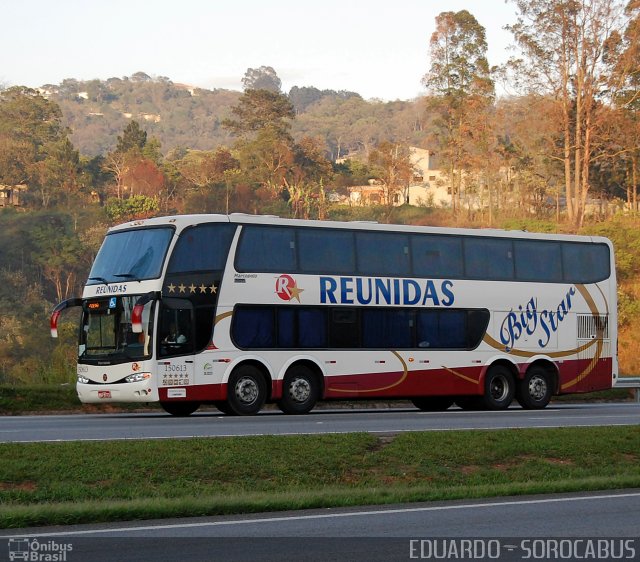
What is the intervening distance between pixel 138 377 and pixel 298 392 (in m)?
3.42

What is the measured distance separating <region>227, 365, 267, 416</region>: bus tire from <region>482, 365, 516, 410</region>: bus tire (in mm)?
5776

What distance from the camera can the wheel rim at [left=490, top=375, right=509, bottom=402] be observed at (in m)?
28.6

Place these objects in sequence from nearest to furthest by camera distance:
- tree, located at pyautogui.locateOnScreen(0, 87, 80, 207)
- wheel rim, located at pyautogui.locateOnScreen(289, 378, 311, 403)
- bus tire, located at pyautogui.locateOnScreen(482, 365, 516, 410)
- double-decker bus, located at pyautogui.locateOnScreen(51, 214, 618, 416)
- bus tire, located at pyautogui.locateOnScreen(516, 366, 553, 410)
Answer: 1. double-decker bus, located at pyautogui.locateOnScreen(51, 214, 618, 416)
2. wheel rim, located at pyautogui.locateOnScreen(289, 378, 311, 403)
3. bus tire, located at pyautogui.locateOnScreen(482, 365, 516, 410)
4. bus tire, located at pyautogui.locateOnScreen(516, 366, 553, 410)
5. tree, located at pyautogui.locateOnScreen(0, 87, 80, 207)

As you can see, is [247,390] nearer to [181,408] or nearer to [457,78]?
[181,408]

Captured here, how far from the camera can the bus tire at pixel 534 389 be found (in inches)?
1133

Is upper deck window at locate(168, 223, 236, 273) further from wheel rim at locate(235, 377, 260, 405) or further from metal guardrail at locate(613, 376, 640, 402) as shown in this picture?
metal guardrail at locate(613, 376, 640, 402)

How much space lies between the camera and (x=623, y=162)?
82812 mm

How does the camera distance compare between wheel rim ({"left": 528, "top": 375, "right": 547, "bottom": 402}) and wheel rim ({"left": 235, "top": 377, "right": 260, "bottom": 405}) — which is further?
wheel rim ({"left": 528, "top": 375, "right": 547, "bottom": 402})

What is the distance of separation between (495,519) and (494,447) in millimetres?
6278

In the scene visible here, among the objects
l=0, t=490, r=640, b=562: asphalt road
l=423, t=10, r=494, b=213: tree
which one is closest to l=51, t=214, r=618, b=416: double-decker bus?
l=0, t=490, r=640, b=562: asphalt road

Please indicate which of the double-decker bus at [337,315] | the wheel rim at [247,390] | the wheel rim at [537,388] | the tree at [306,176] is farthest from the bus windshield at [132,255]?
the tree at [306,176]

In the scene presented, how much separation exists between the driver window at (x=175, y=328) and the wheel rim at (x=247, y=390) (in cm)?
125
